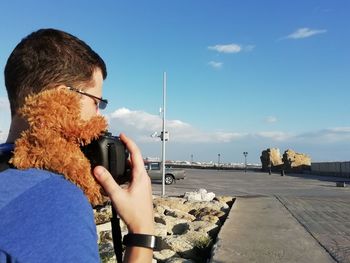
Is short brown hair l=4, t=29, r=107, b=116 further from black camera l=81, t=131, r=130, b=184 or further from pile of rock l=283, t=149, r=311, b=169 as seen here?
pile of rock l=283, t=149, r=311, b=169

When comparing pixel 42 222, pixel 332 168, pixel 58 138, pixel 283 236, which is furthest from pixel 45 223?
pixel 332 168

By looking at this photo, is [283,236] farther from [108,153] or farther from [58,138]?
[58,138]

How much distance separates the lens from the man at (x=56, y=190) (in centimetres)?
100

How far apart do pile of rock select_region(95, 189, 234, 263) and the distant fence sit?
130 feet

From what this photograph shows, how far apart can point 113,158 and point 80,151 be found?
0.09 metres

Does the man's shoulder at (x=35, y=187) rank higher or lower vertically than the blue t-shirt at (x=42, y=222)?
higher

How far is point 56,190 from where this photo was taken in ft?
3.60

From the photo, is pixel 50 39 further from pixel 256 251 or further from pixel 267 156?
pixel 267 156

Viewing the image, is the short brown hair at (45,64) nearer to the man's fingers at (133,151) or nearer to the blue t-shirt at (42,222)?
the man's fingers at (133,151)

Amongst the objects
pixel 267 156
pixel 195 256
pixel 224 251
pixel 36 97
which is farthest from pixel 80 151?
pixel 267 156

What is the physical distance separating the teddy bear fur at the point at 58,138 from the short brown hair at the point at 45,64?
9cm

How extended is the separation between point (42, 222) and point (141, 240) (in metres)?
0.48

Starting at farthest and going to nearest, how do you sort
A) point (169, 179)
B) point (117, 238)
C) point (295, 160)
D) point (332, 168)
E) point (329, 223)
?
1. point (295, 160)
2. point (332, 168)
3. point (169, 179)
4. point (329, 223)
5. point (117, 238)

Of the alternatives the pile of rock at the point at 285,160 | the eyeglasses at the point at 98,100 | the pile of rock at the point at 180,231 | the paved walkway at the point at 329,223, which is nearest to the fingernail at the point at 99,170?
the eyeglasses at the point at 98,100
